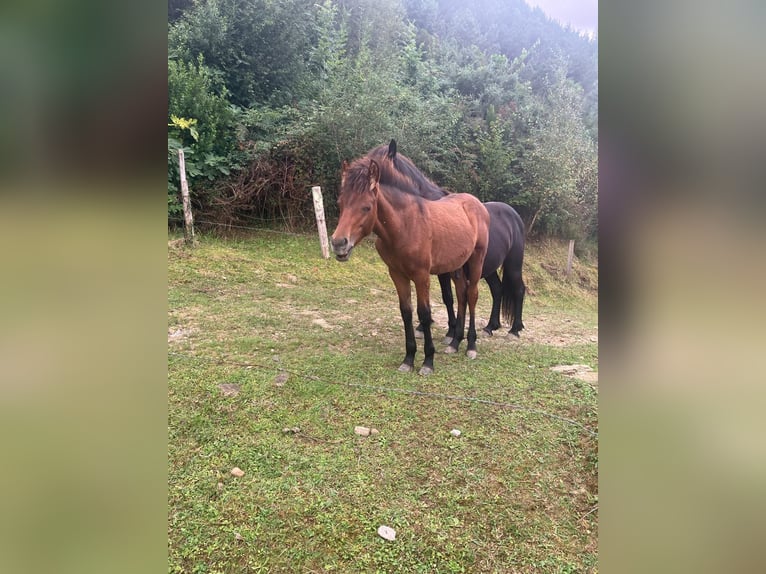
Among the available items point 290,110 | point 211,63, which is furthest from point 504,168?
point 211,63

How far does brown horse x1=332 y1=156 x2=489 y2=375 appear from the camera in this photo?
2162mm

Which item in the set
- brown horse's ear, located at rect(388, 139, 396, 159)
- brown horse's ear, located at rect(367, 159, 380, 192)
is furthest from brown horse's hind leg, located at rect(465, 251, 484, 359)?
brown horse's ear, located at rect(367, 159, 380, 192)

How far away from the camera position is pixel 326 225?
5.46 meters

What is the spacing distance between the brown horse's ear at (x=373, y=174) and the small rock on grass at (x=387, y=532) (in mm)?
1649

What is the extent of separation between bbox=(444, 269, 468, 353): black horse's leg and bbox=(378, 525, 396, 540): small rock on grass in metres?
1.91

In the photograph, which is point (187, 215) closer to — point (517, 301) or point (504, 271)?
point (504, 271)

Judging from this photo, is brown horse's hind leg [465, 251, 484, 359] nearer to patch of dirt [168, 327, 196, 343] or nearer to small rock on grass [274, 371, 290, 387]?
small rock on grass [274, 371, 290, 387]

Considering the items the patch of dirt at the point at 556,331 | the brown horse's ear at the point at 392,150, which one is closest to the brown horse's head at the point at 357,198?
the brown horse's ear at the point at 392,150

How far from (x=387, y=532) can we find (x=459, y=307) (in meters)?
2.04
